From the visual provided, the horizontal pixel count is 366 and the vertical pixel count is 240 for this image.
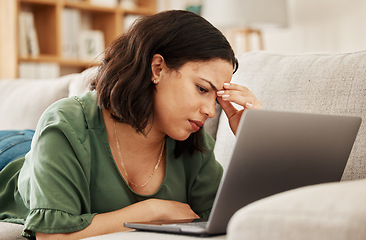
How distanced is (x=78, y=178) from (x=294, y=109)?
58cm

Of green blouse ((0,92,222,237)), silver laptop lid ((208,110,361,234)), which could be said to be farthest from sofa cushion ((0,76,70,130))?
silver laptop lid ((208,110,361,234))

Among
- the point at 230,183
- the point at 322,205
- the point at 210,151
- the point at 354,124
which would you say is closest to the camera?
the point at 322,205

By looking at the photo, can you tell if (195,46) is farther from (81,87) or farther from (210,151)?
(81,87)

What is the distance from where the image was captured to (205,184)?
1402 mm

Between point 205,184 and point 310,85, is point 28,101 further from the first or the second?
point 310,85

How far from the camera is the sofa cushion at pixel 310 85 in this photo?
1267 mm

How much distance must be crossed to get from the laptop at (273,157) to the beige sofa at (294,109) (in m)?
0.05

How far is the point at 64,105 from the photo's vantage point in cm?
124

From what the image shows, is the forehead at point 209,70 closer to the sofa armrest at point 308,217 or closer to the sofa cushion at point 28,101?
the sofa armrest at point 308,217

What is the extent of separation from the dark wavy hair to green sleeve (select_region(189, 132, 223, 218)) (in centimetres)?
22

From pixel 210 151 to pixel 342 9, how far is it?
1885 mm

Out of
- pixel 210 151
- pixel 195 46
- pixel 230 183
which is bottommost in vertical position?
pixel 210 151

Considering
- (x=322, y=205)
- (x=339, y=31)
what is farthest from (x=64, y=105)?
(x=339, y=31)

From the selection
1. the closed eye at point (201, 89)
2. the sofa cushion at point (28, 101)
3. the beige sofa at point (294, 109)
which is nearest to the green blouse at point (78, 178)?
the beige sofa at point (294, 109)
